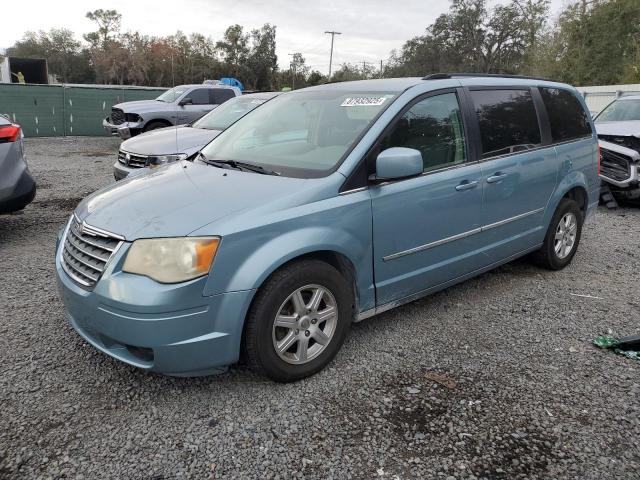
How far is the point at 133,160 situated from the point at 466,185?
199 inches

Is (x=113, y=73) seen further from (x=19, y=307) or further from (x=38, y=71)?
(x=19, y=307)

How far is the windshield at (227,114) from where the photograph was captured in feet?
27.0

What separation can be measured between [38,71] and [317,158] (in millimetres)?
41086

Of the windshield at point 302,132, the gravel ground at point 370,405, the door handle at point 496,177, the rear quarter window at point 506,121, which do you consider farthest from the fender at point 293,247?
the rear quarter window at point 506,121

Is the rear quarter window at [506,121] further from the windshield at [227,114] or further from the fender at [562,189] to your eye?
the windshield at [227,114]

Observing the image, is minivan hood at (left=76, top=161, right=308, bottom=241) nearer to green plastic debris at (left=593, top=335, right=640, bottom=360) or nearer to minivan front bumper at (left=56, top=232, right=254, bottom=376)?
minivan front bumper at (left=56, top=232, right=254, bottom=376)

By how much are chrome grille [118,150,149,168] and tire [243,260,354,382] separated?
4.79 meters

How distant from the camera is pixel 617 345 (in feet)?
11.3

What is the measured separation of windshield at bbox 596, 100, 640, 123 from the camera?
347 inches

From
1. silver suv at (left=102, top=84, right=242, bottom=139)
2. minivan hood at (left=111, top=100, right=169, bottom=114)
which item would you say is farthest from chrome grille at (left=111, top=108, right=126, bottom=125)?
minivan hood at (left=111, top=100, right=169, bottom=114)

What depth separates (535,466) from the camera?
92.8 inches

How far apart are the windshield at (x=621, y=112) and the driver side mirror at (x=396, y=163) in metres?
7.54

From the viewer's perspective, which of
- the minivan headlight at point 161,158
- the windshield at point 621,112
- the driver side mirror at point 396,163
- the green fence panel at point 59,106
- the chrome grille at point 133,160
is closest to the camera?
the driver side mirror at point 396,163

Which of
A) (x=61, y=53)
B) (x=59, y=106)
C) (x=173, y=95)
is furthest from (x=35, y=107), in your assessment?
(x=61, y=53)
